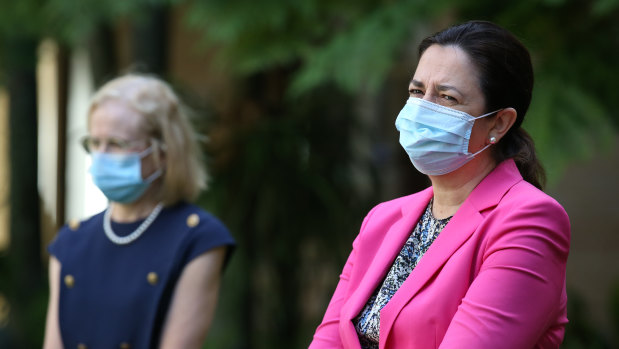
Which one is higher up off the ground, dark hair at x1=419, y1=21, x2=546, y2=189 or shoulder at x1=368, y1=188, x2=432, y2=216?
dark hair at x1=419, y1=21, x2=546, y2=189

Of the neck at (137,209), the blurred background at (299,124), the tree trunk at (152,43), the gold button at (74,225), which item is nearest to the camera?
the neck at (137,209)

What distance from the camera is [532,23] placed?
408 cm

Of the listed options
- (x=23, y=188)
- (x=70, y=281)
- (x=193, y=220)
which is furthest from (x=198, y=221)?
(x=23, y=188)

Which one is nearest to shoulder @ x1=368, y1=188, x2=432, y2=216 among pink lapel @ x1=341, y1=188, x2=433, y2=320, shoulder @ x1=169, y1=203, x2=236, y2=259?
pink lapel @ x1=341, y1=188, x2=433, y2=320

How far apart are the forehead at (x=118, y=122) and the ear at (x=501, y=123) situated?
1471 mm

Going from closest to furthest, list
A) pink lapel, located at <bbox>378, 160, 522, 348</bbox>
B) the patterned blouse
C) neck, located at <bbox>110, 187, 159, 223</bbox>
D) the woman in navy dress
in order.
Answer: pink lapel, located at <bbox>378, 160, 522, 348</bbox> → the patterned blouse → the woman in navy dress → neck, located at <bbox>110, 187, 159, 223</bbox>

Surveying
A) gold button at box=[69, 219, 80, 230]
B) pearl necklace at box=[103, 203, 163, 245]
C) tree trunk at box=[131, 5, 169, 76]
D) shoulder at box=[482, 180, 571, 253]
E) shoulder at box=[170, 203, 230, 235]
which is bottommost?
gold button at box=[69, 219, 80, 230]

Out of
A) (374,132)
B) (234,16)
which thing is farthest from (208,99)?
(234,16)

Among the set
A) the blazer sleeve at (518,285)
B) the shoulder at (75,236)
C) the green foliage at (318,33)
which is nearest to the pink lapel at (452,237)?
the blazer sleeve at (518,285)

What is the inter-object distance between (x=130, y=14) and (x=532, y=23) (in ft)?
7.76

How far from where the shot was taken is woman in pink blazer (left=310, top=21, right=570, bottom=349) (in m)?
1.82

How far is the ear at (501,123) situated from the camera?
6.81 ft

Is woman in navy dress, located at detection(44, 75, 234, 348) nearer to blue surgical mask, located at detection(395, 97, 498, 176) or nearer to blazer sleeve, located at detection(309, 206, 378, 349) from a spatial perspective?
blazer sleeve, located at detection(309, 206, 378, 349)

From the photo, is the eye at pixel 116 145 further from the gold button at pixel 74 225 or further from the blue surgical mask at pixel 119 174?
the gold button at pixel 74 225
